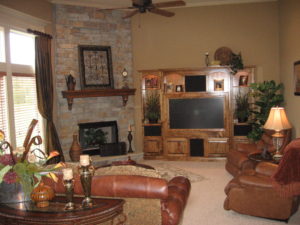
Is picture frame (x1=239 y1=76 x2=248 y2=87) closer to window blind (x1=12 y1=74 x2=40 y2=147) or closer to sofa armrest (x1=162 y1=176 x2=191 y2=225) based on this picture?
sofa armrest (x1=162 y1=176 x2=191 y2=225)

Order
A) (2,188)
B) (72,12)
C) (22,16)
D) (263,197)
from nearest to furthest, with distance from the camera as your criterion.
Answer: (2,188)
(263,197)
(22,16)
(72,12)

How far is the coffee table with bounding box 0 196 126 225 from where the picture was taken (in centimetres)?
223

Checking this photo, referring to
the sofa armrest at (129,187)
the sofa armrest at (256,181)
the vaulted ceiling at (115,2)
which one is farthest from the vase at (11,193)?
the vaulted ceiling at (115,2)

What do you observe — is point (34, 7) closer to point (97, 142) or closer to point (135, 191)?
point (97, 142)

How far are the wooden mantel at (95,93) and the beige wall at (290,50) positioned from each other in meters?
3.45

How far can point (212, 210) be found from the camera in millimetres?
4605

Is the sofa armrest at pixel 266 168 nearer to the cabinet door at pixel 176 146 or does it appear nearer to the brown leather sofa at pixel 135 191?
the brown leather sofa at pixel 135 191

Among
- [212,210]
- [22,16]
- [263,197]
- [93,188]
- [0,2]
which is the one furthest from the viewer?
[22,16]

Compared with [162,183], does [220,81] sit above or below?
above

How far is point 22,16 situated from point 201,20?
161 inches

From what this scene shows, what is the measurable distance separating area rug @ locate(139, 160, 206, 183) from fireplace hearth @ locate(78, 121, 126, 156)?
899 millimetres

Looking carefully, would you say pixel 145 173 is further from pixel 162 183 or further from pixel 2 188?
pixel 2 188

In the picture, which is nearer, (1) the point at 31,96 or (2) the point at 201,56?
(1) the point at 31,96

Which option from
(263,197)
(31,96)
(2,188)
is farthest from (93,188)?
(31,96)
